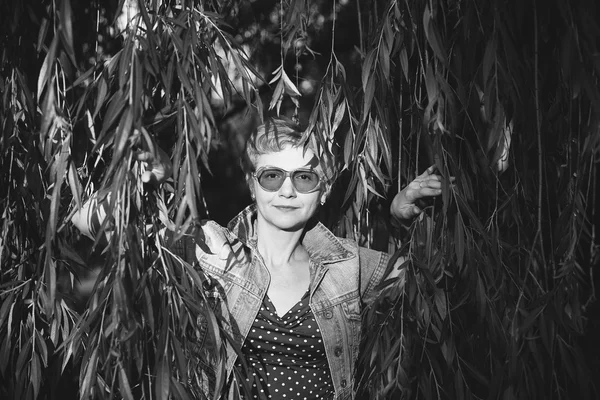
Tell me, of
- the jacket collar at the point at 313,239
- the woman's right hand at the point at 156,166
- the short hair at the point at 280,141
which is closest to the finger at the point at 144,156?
the woman's right hand at the point at 156,166

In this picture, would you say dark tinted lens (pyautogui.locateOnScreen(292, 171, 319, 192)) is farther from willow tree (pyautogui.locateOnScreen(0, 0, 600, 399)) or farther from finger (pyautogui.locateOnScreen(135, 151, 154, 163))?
finger (pyautogui.locateOnScreen(135, 151, 154, 163))

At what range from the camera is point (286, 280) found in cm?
164

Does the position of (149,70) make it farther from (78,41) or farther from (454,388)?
(454,388)

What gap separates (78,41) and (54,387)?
77cm

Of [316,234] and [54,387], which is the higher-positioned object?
[316,234]

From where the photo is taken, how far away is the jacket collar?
1661 mm

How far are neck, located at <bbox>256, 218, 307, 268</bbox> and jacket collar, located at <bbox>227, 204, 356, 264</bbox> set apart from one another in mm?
26

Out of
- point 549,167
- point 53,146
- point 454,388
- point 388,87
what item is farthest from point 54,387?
point 549,167

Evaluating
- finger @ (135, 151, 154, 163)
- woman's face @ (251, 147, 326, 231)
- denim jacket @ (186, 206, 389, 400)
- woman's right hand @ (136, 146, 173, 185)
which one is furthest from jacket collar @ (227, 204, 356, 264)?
finger @ (135, 151, 154, 163)

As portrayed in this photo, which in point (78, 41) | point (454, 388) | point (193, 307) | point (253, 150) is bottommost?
point (454, 388)

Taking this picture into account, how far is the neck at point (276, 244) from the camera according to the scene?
1628 mm

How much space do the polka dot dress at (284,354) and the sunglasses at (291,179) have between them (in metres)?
0.26

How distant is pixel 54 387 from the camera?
1321 mm

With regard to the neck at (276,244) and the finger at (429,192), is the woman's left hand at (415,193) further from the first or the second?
the neck at (276,244)
